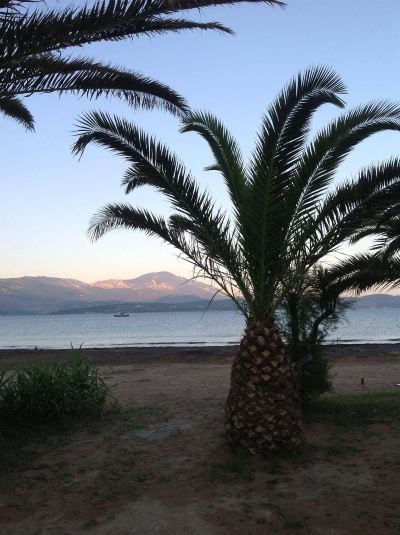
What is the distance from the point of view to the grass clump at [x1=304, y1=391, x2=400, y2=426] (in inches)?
308

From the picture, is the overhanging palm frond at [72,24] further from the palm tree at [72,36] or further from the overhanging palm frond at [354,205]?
the overhanging palm frond at [354,205]

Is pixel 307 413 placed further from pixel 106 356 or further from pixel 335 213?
pixel 106 356

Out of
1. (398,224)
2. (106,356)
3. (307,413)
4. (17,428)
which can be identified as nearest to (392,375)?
(307,413)

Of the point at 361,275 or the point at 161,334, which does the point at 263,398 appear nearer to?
the point at 361,275

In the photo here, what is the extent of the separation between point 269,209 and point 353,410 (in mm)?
3949

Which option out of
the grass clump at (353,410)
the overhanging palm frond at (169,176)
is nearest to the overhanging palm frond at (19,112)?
the overhanging palm frond at (169,176)

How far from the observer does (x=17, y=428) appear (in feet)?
24.6

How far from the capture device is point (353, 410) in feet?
27.2

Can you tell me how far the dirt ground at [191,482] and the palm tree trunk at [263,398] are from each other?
0.22 metres

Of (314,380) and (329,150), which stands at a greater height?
(329,150)

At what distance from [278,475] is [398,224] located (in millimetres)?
3898

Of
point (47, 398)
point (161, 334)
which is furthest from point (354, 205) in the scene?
point (161, 334)

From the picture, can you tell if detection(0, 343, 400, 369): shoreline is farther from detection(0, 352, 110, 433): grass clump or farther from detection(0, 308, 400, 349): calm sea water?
detection(0, 352, 110, 433): grass clump

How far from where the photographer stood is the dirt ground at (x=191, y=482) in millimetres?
4430
